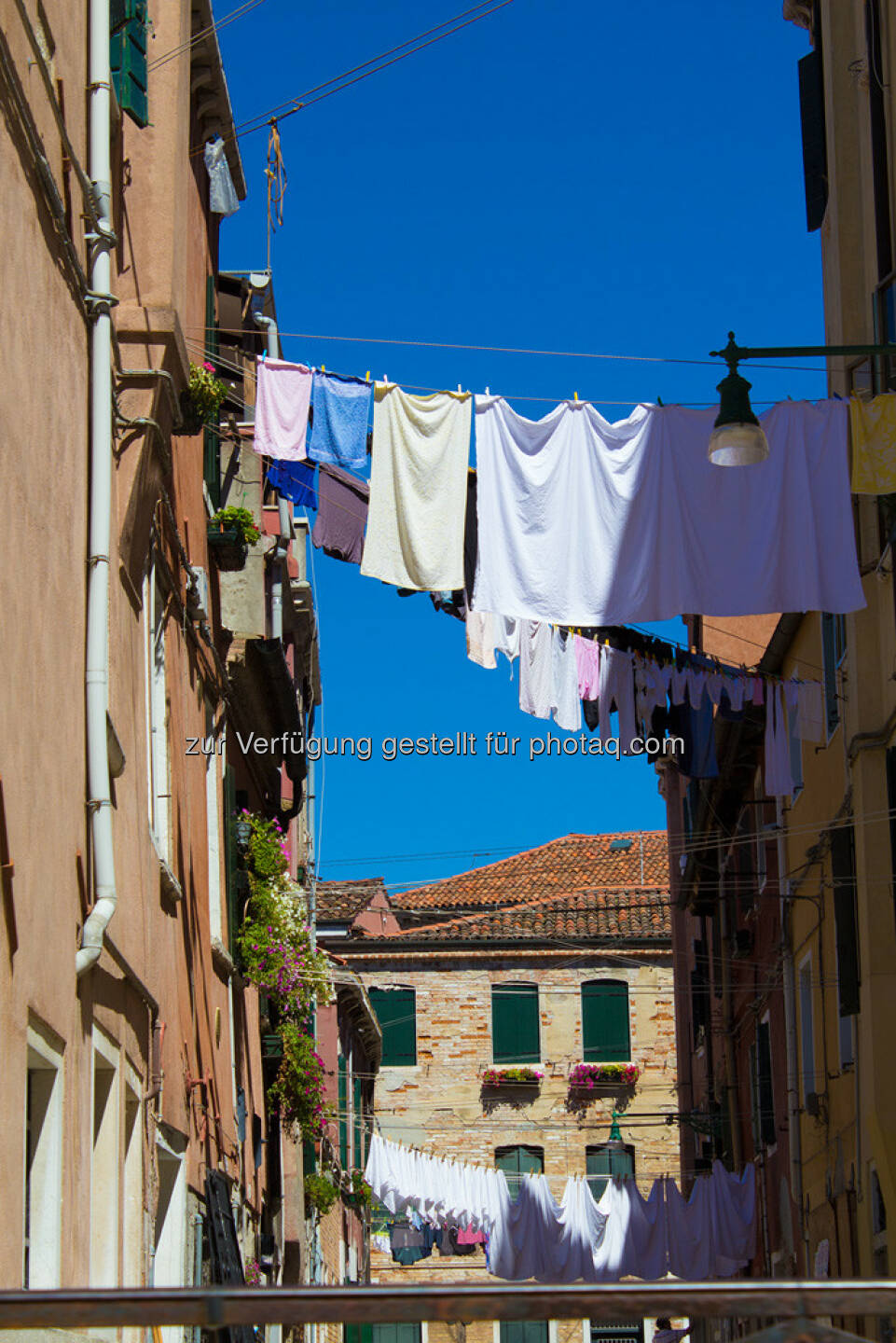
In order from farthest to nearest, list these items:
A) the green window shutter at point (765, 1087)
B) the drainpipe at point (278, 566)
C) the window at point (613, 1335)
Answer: the window at point (613, 1335) < the green window shutter at point (765, 1087) < the drainpipe at point (278, 566)

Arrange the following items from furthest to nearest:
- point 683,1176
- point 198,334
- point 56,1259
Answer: point 683,1176
point 198,334
point 56,1259

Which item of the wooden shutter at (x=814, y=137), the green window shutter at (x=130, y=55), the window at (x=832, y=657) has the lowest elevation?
the window at (x=832, y=657)

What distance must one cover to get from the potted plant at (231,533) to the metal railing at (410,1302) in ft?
44.0

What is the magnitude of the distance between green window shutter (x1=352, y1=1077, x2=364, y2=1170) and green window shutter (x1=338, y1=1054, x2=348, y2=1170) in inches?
14.4

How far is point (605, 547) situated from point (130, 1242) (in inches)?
217

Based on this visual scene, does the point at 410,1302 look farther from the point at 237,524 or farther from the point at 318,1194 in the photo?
the point at 318,1194

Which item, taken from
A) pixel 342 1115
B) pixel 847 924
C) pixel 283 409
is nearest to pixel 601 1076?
pixel 342 1115

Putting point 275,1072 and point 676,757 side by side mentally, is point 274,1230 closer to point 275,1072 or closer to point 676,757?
point 275,1072

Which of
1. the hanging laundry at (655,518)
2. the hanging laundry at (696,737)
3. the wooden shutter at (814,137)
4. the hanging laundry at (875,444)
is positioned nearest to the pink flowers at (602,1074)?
the hanging laundry at (696,737)

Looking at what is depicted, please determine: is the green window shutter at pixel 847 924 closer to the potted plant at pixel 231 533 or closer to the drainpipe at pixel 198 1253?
the potted plant at pixel 231 533

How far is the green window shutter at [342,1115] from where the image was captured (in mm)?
35500

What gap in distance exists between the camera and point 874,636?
15.5 metres

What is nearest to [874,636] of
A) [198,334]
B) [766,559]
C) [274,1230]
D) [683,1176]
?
[766,559]

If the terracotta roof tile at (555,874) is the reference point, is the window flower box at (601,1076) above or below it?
below
